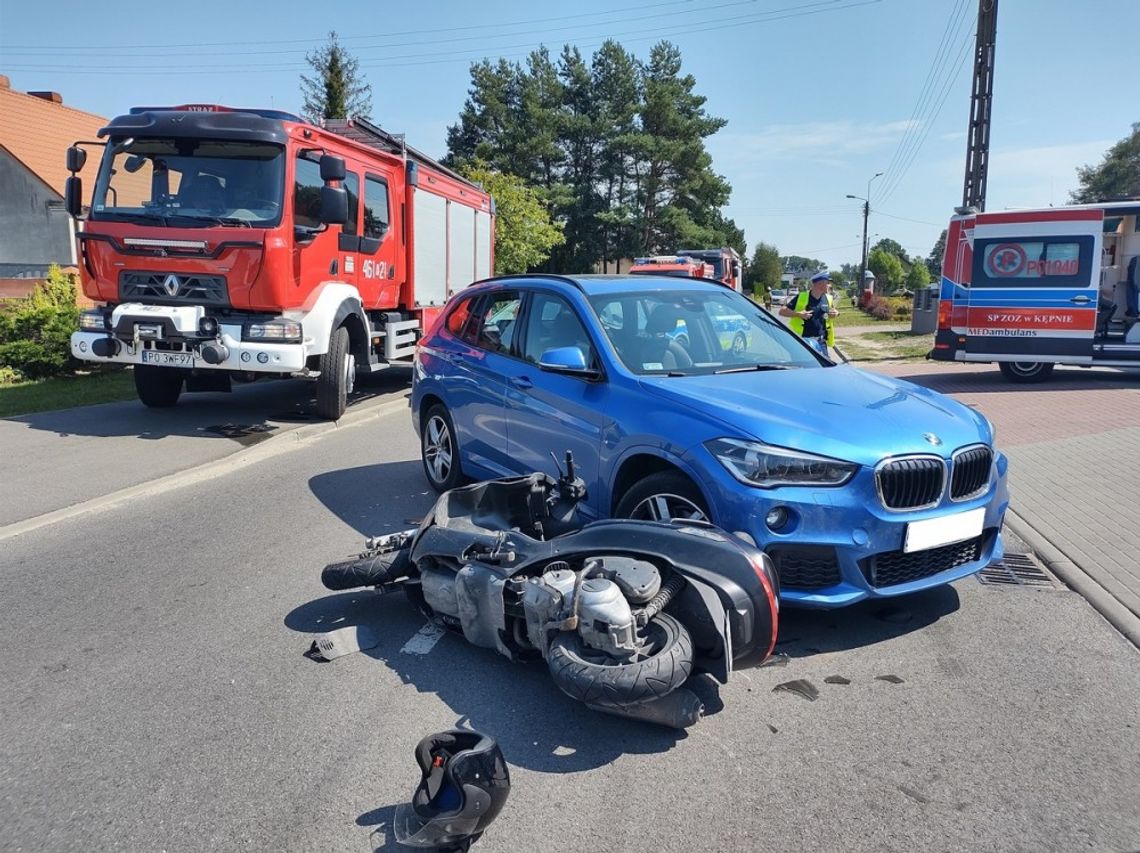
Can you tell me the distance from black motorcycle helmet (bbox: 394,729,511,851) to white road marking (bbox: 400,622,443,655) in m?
1.30

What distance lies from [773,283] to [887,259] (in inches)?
696

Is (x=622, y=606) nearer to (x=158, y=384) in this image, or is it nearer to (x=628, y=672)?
(x=628, y=672)

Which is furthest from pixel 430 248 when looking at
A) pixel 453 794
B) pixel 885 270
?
pixel 885 270

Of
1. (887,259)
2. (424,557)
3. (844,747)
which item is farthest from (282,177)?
(887,259)

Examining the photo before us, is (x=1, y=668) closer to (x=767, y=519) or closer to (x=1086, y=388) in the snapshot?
(x=767, y=519)

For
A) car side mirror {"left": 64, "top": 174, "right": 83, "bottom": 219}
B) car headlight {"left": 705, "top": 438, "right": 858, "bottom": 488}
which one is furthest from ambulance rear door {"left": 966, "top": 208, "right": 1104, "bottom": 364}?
car side mirror {"left": 64, "top": 174, "right": 83, "bottom": 219}

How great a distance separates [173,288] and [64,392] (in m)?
3.84

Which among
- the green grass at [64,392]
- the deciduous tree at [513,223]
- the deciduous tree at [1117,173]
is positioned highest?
the deciduous tree at [1117,173]

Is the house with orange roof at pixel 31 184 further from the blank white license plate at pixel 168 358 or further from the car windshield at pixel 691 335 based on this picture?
the car windshield at pixel 691 335

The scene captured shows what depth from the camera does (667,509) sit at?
14.5ft

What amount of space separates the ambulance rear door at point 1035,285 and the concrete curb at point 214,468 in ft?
32.0

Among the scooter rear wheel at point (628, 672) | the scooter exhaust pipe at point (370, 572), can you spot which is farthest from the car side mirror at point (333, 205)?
the scooter rear wheel at point (628, 672)

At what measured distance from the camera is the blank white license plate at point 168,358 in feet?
30.3

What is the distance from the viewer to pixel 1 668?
160 inches
